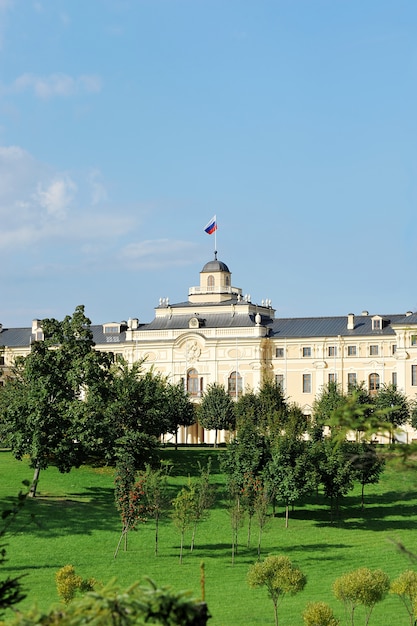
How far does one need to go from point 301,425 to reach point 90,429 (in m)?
12.0

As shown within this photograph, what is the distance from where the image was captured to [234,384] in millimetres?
95125

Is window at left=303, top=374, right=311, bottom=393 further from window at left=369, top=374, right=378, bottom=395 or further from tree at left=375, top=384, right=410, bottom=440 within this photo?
tree at left=375, top=384, right=410, bottom=440

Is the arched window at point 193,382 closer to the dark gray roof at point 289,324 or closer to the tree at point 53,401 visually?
the dark gray roof at point 289,324

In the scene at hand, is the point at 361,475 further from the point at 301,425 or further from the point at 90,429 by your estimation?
the point at 90,429

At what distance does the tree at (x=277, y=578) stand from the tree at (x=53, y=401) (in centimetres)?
2197

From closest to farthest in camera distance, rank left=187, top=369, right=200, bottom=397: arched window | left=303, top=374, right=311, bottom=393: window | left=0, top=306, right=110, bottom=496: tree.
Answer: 1. left=0, top=306, right=110, bottom=496: tree
2. left=303, top=374, right=311, bottom=393: window
3. left=187, top=369, right=200, bottom=397: arched window

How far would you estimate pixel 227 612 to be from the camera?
33562mm

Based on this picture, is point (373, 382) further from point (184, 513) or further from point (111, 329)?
point (184, 513)

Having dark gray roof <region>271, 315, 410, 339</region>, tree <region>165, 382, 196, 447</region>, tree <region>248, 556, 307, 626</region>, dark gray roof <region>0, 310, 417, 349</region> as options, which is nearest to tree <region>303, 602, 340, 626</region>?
tree <region>248, 556, 307, 626</region>

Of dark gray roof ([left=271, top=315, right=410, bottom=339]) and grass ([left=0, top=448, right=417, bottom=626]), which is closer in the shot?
grass ([left=0, top=448, right=417, bottom=626])

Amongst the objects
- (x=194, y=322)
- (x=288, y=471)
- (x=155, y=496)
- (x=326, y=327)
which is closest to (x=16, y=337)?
(x=194, y=322)

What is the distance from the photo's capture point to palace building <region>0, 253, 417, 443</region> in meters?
93.6

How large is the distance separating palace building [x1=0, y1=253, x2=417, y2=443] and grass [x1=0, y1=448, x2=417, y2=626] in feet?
107

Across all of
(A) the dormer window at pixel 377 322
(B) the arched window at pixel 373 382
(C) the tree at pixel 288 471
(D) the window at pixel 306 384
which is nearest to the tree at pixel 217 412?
(D) the window at pixel 306 384
